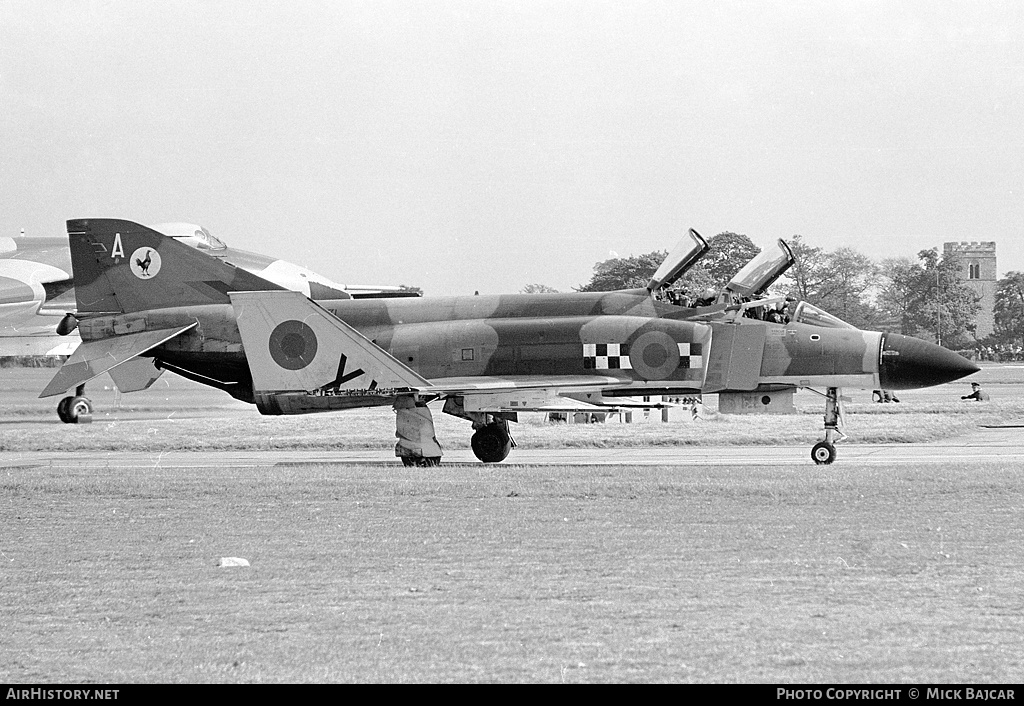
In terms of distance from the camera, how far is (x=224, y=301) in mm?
21531

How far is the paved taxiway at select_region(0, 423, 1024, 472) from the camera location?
63.3 feet

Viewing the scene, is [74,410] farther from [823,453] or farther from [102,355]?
[823,453]

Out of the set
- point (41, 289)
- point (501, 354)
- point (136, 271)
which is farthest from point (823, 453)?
point (41, 289)

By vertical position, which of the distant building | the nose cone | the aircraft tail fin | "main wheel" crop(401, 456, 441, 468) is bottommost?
"main wheel" crop(401, 456, 441, 468)

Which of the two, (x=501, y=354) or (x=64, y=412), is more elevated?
(x=501, y=354)

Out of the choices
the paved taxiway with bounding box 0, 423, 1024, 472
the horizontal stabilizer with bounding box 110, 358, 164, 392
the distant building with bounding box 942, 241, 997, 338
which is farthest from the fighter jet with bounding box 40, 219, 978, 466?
the distant building with bounding box 942, 241, 997, 338

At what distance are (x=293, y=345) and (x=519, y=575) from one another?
1129 centimetres

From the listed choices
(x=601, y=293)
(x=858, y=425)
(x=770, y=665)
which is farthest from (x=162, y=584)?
(x=858, y=425)

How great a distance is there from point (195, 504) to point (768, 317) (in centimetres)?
1057

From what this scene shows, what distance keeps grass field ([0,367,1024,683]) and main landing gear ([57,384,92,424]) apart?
15.3 m

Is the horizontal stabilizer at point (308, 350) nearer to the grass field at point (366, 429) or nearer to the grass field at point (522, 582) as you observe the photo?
the grass field at point (522, 582)

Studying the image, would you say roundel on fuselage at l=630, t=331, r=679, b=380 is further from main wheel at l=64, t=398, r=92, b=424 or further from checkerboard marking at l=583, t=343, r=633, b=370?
main wheel at l=64, t=398, r=92, b=424

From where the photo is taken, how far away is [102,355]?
2098 centimetres

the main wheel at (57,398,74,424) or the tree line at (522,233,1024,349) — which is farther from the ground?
the tree line at (522,233,1024,349)
